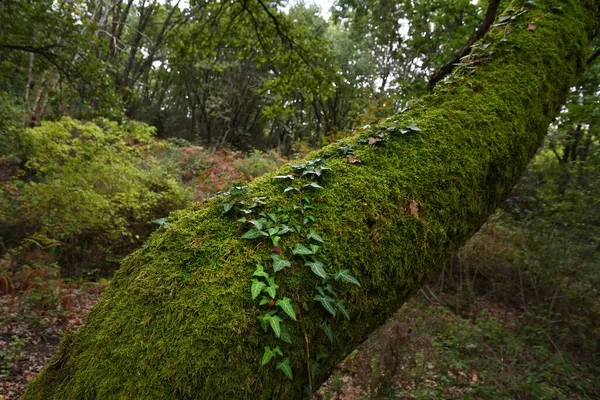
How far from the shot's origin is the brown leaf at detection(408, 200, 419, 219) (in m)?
1.49

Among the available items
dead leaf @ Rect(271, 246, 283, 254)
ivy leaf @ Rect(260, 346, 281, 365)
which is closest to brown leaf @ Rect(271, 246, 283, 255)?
dead leaf @ Rect(271, 246, 283, 254)

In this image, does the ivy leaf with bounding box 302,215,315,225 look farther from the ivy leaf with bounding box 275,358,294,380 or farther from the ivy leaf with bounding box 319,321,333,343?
the ivy leaf with bounding box 275,358,294,380

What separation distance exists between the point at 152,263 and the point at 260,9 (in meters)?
4.58

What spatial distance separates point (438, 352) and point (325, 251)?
4.75m

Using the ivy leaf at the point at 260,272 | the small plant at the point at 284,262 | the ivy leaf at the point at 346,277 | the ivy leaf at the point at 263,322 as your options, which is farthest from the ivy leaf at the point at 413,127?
the ivy leaf at the point at 263,322

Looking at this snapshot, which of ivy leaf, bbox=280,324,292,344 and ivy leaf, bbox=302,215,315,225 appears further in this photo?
ivy leaf, bbox=302,215,315,225

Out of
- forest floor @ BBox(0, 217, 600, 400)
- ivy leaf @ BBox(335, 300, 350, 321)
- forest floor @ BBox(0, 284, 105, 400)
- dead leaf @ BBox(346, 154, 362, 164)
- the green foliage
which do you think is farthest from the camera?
the green foliage

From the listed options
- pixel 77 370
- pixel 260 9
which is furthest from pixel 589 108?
pixel 77 370

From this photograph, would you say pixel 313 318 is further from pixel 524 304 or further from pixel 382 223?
pixel 524 304

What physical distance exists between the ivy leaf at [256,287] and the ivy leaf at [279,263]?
0.25 feet

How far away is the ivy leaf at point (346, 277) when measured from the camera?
1.26m

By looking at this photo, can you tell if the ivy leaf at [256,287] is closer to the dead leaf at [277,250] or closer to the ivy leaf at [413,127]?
the dead leaf at [277,250]

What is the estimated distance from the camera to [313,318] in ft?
3.92

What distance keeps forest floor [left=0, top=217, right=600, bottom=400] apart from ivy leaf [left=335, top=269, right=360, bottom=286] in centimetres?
274
